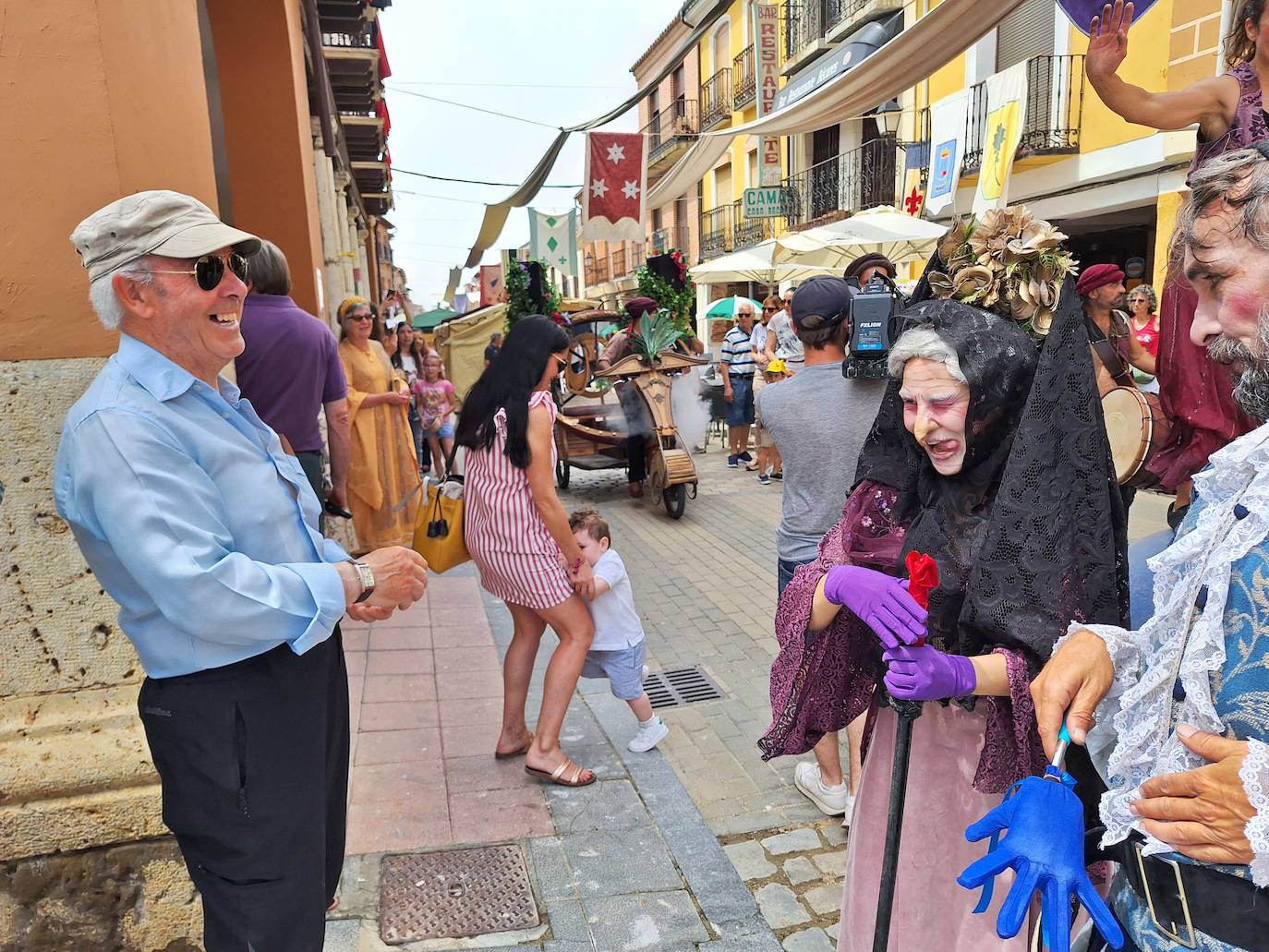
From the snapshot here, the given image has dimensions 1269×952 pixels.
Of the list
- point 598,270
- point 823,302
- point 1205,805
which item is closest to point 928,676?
point 1205,805

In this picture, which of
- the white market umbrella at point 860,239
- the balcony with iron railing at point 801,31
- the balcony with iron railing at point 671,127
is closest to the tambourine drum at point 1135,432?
the white market umbrella at point 860,239

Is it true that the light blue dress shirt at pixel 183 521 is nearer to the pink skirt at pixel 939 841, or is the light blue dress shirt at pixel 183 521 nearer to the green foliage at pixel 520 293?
the pink skirt at pixel 939 841

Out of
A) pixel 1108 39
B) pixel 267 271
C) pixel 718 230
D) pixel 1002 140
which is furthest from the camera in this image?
pixel 718 230

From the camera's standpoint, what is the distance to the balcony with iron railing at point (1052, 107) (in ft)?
38.2

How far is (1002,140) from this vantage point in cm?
916

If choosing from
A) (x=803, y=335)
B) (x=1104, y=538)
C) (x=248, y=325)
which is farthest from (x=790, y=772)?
(x=248, y=325)

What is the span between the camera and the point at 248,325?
3.88m

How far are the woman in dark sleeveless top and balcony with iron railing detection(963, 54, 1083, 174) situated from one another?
10429 millimetres

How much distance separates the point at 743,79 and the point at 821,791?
72.4 feet

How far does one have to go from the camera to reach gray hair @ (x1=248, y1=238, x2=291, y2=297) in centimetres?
390

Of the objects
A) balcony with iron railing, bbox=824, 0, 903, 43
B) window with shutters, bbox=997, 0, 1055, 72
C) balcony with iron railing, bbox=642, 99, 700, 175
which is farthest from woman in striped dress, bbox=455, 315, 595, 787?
balcony with iron railing, bbox=642, 99, 700, 175

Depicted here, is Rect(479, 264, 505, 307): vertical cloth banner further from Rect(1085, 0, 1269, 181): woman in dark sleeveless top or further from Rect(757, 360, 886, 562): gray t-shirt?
Rect(1085, 0, 1269, 181): woman in dark sleeveless top

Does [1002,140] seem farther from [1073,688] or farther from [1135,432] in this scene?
[1073,688]

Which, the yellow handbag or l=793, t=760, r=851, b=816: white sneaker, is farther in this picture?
the yellow handbag
